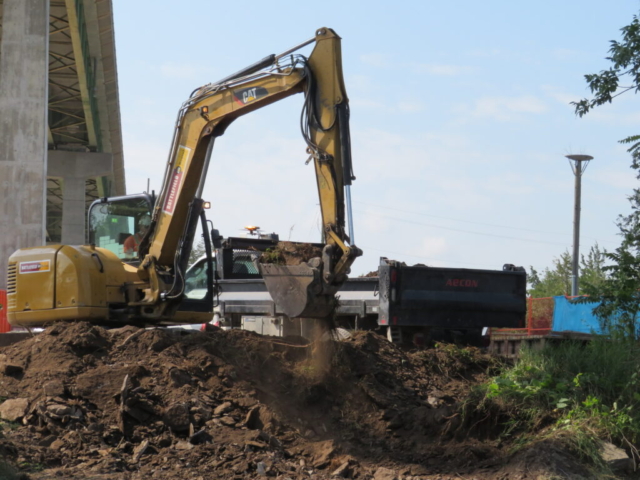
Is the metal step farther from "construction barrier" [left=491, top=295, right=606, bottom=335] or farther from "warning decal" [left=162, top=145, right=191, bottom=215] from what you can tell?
"construction barrier" [left=491, top=295, right=606, bottom=335]

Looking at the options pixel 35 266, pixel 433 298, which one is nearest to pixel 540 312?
pixel 433 298

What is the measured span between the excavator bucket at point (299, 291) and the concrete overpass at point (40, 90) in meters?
12.0

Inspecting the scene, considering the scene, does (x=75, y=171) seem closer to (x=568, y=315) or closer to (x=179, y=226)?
(x=568, y=315)

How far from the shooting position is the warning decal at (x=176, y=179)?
11086mm

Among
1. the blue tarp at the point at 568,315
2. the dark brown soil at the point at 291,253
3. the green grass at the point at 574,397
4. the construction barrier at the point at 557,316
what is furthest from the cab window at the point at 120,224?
the blue tarp at the point at 568,315

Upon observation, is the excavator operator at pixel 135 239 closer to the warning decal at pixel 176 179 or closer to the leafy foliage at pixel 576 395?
the warning decal at pixel 176 179

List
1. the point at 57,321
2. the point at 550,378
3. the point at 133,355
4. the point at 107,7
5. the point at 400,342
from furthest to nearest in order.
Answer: the point at 107,7, the point at 400,342, the point at 57,321, the point at 133,355, the point at 550,378

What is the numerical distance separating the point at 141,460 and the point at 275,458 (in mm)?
1264

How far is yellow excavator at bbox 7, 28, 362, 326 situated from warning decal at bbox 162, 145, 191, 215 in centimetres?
1

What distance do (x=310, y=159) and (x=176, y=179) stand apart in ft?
7.67

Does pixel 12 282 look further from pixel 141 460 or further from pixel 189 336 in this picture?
pixel 141 460

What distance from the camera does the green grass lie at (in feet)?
27.4

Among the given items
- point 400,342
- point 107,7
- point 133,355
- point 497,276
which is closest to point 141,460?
point 133,355

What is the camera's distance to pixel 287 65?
33.0 ft
